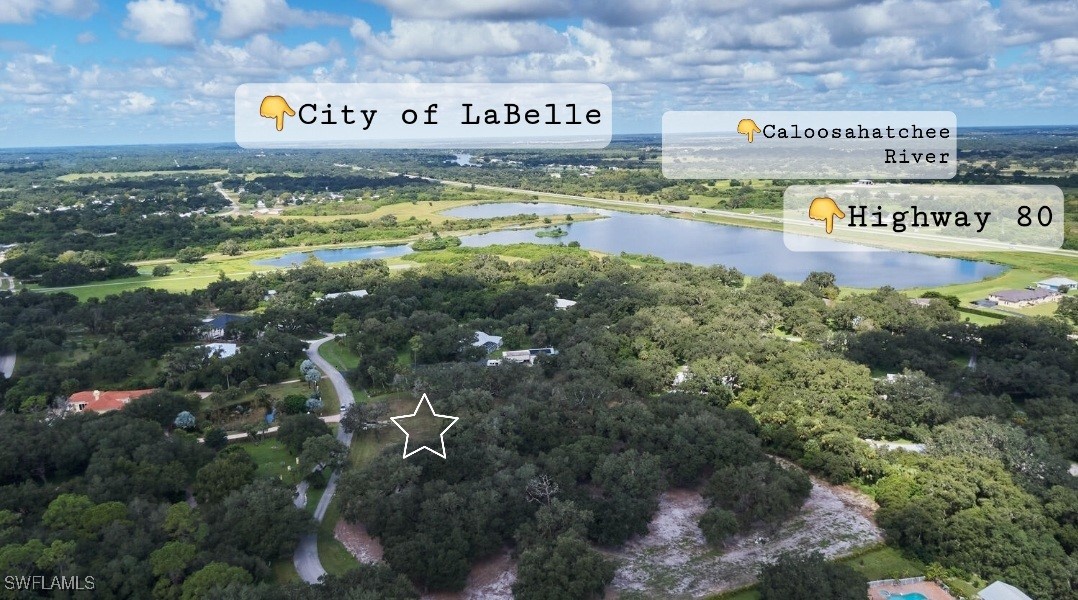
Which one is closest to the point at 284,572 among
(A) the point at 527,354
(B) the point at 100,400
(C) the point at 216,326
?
(B) the point at 100,400

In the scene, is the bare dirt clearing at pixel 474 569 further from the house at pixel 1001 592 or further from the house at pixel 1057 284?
the house at pixel 1057 284

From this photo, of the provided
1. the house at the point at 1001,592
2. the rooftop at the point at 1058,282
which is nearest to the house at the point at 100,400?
the house at the point at 1001,592

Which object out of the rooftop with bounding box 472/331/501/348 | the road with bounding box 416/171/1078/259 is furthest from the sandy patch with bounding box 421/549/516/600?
the road with bounding box 416/171/1078/259

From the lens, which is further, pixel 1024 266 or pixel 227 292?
pixel 1024 266

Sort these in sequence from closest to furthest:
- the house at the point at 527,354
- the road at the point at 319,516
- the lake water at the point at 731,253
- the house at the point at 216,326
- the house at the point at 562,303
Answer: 1. the road at the point at 319,516
2. the house at the point at 527,354
3. the house at the point at 216,326
4. the house at the point at 562,303
5. the lake water at the point at 731,253

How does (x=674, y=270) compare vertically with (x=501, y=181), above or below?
below

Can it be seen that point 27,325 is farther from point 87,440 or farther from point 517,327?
point 517,327

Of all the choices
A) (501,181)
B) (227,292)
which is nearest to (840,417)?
(227,292)
